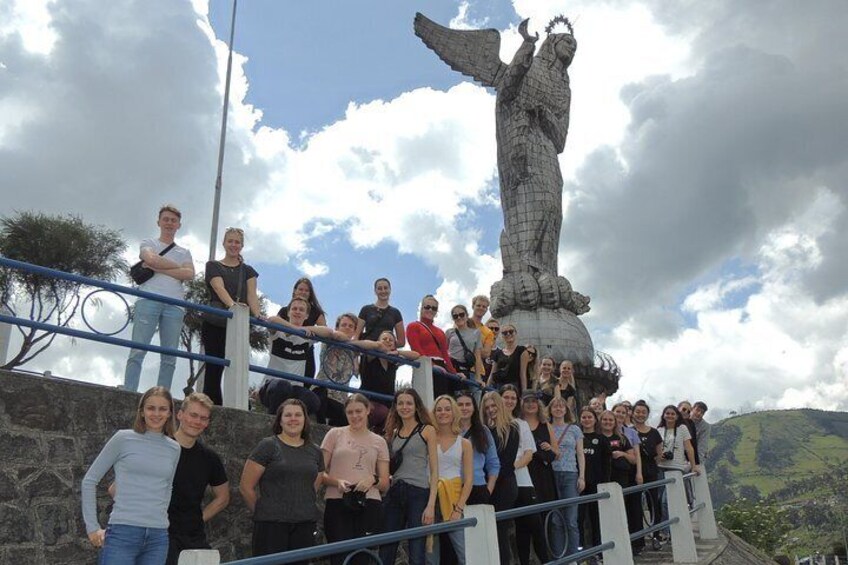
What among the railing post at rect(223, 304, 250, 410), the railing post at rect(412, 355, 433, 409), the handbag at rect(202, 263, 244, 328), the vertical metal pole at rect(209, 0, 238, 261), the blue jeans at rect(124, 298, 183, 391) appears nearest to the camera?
the blue jeans at rect(124, 298, 183, 391)

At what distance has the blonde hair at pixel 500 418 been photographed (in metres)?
5.48

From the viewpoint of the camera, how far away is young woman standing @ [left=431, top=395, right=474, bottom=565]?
184 inches

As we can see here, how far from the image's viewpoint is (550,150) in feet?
55.8

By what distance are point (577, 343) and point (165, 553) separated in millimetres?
12510

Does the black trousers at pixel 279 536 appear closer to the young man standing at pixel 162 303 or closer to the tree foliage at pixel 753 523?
the young man standing at pixel 162 303

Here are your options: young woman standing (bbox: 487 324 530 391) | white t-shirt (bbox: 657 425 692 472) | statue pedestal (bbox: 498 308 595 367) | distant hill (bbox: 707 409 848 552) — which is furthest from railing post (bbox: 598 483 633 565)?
distant hill (bbox: 707 409 848 552)

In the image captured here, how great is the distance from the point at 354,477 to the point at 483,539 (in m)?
0.94

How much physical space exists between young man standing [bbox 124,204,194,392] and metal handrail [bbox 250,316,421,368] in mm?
589

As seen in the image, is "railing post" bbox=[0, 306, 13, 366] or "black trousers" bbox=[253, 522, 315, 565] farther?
"railing post" bbox=[0, 306, 13, 366]

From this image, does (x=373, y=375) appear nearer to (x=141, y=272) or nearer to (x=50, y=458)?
(x=141, y=272)

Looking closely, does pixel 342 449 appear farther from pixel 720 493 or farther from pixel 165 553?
pixel 720 493

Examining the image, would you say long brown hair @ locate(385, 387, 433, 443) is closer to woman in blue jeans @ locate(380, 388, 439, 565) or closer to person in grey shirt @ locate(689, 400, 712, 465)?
woman in blue jeans @ locate(380, 388, 439, 565)

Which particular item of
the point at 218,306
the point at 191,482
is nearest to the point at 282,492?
the point at 191,482

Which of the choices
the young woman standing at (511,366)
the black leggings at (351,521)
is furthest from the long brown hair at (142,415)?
the young woman standing at (511,366)
